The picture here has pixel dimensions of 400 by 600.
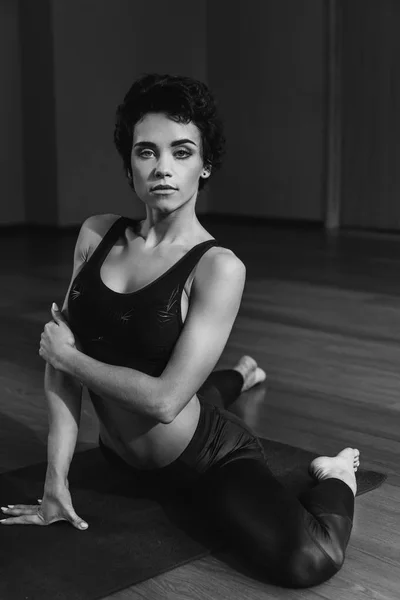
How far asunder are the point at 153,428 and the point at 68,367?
208 mm

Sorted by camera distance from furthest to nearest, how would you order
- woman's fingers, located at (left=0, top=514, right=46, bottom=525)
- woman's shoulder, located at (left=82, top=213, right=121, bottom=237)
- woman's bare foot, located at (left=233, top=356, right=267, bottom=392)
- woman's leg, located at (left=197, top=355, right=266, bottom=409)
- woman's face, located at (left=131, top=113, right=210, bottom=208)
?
woman's bare foot, located at (left=233, top=356, right=267, bottom=392)
woman's leg, located at (left=197, top=355, right=266, bottom=409)
woman's shoulder, located at (left=82, top=213, right=121, bottom=237)
woman's fingers, located at (left=0, top=514, right=46, bottom=525)
woman's face, located at (left=131, top=113, right=210, bottom=208)

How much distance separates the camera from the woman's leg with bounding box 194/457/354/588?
1.67 meters

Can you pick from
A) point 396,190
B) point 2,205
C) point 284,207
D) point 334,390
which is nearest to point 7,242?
point 2,205

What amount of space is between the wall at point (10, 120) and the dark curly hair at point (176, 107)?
5694 millimetres

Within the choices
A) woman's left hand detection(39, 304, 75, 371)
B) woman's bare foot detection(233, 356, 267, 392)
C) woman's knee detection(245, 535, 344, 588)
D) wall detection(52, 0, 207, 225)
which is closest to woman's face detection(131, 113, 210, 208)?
woman's left hand detection(39, 304, 75, 371)

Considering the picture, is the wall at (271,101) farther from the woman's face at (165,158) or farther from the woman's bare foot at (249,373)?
the woman's face at (165,158)

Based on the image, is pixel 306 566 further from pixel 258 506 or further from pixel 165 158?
pixel 165 158

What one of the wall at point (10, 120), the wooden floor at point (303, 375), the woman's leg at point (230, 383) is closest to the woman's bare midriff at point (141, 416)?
the wooden floor at point (303, 375)

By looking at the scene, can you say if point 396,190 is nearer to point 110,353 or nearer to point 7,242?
point 7,242

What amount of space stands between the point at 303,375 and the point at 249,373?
0.91ft

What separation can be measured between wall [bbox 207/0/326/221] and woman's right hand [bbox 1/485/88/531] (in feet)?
18.9

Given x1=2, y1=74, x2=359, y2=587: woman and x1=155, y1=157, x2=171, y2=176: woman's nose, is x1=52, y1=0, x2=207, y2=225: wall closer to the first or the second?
x1=2, y1=74, x2=359, y2=587: woman

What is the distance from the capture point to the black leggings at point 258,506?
65.9 inches

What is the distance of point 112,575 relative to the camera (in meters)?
1.68
